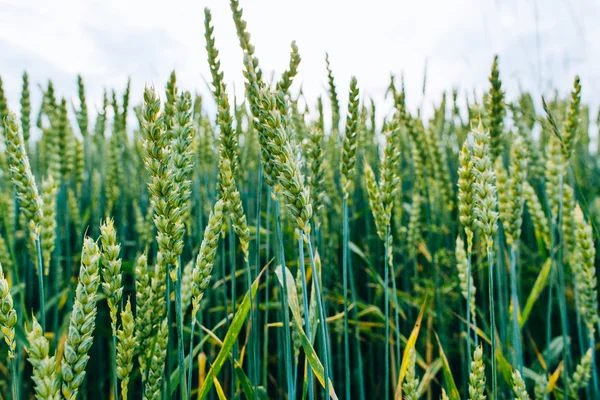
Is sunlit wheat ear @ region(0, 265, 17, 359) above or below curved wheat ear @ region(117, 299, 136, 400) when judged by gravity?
above

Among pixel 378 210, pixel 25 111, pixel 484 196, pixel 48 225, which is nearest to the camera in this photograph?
pixel 484 196

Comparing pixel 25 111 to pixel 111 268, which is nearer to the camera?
pixel 111 268

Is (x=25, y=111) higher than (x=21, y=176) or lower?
higher

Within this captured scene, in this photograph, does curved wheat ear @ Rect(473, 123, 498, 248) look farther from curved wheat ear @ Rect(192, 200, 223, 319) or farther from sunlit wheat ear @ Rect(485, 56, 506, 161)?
curved wheat ear @ Rect(192, 200, 223, 319)

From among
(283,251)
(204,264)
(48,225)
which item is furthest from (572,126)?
(48,225)

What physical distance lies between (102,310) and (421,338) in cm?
178

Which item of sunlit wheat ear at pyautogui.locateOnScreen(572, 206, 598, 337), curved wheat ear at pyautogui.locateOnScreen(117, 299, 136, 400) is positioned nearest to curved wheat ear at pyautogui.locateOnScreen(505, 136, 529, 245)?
sunlit wheat ear at pyautogui.locateOnScreen(572, 206, 598, 337)

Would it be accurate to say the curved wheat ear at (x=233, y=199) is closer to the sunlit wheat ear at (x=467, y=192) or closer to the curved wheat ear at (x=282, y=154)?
the curved wheat ear at (x=282, y=154)

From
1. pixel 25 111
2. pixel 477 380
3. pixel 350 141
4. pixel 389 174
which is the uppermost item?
pixel 25 111

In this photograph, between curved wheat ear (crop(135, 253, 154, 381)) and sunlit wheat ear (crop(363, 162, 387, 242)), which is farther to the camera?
sunlit wheat ear (crop(363, 162, 387, 242))

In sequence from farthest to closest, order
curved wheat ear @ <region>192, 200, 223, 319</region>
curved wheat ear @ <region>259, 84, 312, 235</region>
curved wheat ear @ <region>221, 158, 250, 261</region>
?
curved wheat ear @ <region>221, 158, 250, 261</region>, curved wheat ear @ <region>192, 200, 223, 319</region>, curved wheat ear @ <region>259, 84, 312, 235</region>

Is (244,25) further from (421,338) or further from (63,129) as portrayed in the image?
(421,338)

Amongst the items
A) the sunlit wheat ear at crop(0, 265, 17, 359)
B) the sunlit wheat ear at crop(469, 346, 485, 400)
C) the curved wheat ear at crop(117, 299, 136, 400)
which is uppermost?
the sunlit wheat ear at crop(0, 265, 17, 359)

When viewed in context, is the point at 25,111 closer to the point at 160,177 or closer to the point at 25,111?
the point at 25,111
